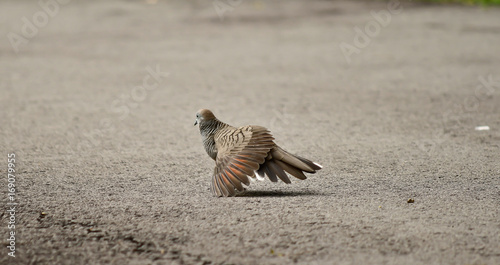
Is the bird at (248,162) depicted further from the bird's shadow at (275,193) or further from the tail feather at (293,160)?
the bird's shadow at (275,193)

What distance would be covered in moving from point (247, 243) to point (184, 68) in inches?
274

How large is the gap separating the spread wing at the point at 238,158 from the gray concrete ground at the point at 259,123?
129 mm

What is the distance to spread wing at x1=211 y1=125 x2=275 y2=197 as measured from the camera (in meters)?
4.67

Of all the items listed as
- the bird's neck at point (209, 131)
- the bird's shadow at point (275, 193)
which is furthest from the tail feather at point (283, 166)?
the bird's neck at point (209, 131)

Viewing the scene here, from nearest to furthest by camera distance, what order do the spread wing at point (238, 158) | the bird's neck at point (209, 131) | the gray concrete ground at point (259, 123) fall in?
the gray concrete ground at point (259, 123) → the spread wing at point (238, 158) → the bird's neck at point (209, 131)

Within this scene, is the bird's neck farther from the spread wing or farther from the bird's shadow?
the bird's shadow

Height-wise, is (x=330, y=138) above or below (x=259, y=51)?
below

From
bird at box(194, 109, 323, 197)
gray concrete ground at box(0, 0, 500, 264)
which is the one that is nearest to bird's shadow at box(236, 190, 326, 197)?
gray concrete ground at box(0, 0, 500, 264)

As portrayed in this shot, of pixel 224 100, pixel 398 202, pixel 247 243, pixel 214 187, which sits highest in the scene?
pixel 224 100

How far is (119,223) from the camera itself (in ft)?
14.2

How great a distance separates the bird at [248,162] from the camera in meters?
4.68

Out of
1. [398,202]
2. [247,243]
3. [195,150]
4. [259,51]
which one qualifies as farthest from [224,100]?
[247,243]

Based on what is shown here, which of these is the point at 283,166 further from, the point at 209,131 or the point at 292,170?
the point at 209,131

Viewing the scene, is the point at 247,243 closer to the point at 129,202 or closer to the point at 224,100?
the point at 129,202
